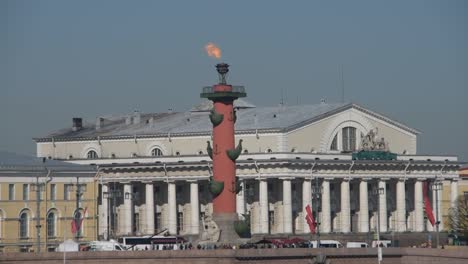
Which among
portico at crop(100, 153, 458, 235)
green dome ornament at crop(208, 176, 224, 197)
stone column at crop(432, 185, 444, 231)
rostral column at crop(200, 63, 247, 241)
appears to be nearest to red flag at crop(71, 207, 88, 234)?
portico at crop(100, 153, 458, 235)

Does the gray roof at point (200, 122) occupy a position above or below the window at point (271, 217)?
above

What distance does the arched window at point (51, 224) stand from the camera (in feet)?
424

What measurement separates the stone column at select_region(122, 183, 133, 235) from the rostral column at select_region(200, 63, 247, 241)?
1258 inches

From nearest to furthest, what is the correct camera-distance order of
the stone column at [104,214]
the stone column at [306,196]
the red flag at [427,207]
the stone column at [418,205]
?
the red flag at [427,207] < the stone column at [104,214] < the stone column at [306,196] < the stone column at [418,205]

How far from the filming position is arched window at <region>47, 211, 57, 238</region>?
12938cm

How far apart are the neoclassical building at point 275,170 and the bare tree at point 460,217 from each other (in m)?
1.26

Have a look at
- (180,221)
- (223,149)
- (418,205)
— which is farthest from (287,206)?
(223,149)

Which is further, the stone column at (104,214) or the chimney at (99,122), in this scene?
the chimney at (99,122)

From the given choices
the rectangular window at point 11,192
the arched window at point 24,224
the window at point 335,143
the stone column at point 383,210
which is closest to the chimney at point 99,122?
the window at point 335,143

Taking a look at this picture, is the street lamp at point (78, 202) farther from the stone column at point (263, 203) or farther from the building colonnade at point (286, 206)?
the stone column at point (263, 203)

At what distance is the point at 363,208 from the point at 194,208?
11858 millimetres

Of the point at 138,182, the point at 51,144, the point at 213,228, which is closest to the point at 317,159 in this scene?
the point at 138,182

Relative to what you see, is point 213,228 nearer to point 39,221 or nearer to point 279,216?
point 39,221

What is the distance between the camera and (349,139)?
15075 centimetres
